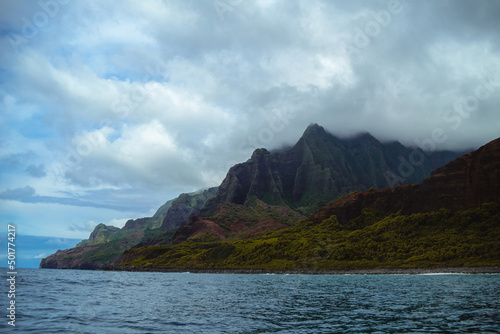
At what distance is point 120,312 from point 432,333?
35148 millimetres

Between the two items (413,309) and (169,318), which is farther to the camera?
(413,309)

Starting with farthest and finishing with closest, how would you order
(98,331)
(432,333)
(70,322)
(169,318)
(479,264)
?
(479,264) < (169,318) < (70,322) < (98,331) < (432,333)

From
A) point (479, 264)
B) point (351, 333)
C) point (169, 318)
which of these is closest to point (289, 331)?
point (351, 333)

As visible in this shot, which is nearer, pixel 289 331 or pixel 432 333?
pixel 432 333

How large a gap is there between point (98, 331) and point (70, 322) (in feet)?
21.8

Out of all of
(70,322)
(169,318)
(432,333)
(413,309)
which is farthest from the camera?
(413,309)

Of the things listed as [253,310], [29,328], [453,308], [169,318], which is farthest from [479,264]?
[29,328]

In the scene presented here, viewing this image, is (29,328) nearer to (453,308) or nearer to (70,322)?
(70,322)

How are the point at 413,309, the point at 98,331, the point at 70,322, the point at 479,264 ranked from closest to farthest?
the point at 98,331 → the point at 70,322 → the point at 413,309 → the point at 479,264

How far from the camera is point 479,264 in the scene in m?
180

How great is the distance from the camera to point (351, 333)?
29906mm

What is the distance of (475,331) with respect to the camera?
29062mm

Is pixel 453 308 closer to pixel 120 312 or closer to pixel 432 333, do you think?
pixel 432 333

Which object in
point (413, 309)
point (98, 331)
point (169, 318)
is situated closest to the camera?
point (98, 331)
